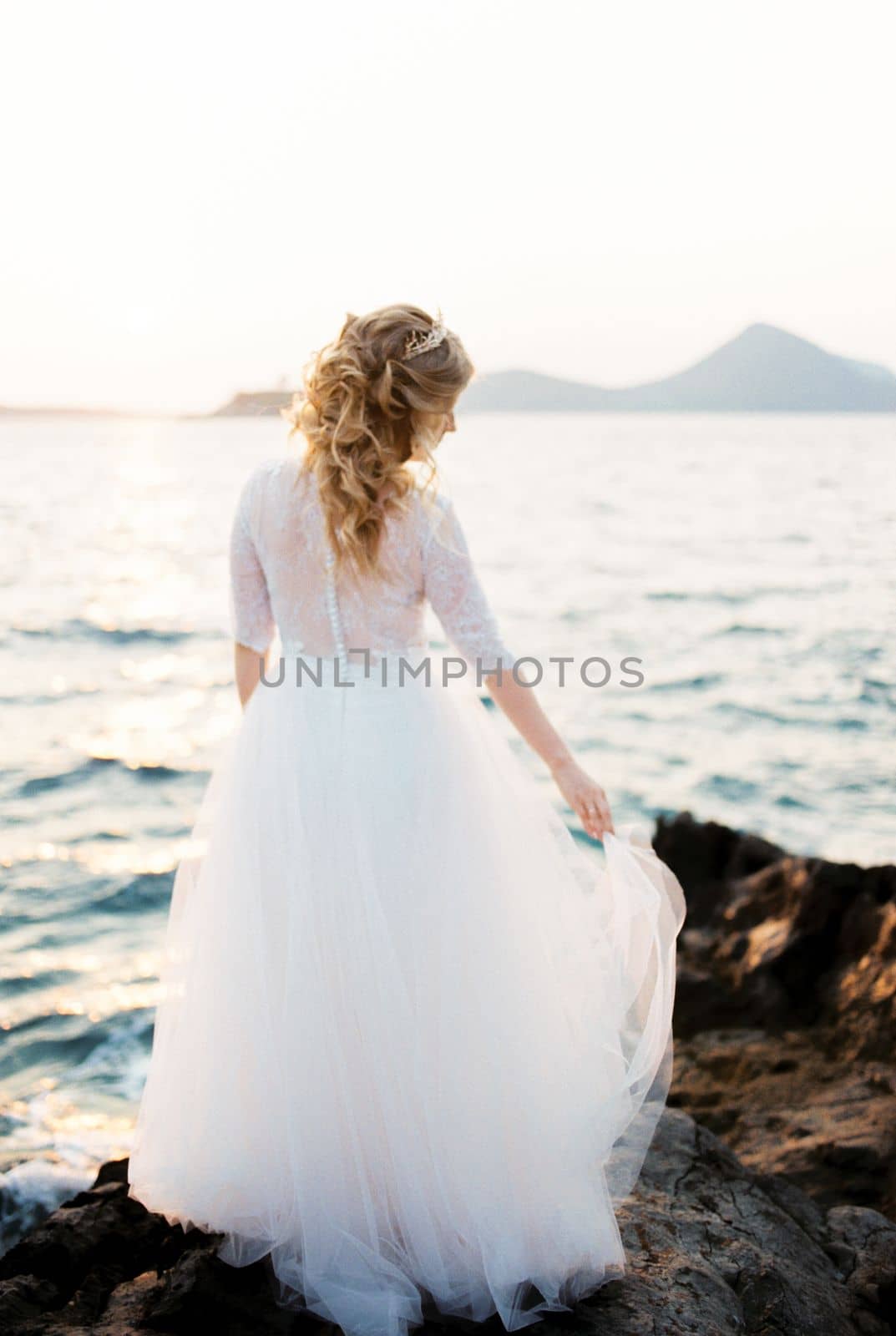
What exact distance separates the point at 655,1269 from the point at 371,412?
1.99 metres

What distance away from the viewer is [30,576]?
1725 centimetres

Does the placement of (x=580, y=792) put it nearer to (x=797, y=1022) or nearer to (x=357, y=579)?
(x=357, y=579)

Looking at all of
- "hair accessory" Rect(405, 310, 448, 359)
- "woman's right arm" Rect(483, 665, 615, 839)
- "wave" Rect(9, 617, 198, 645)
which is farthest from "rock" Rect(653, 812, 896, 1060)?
"wave" Rect(9, 617, 198, 645)

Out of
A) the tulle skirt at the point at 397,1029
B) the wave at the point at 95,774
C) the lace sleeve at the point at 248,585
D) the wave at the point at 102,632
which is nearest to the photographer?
the tulle skirt at the point at 397,1029

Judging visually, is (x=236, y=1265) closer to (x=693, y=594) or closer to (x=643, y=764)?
(x=643, y=764)

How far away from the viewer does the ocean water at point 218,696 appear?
17.1ft

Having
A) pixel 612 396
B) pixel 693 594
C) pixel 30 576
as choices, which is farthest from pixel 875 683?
pixel 612 396

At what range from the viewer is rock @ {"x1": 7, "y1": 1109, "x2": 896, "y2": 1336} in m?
2.32

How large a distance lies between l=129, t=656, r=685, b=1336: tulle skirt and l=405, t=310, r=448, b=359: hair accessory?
70 centimetres

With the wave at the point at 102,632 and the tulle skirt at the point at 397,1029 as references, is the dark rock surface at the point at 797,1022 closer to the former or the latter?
the tulle skirt at the point at 397,1029

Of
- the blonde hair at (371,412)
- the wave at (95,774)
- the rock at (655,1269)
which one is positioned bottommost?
→ the wave at (95,774)

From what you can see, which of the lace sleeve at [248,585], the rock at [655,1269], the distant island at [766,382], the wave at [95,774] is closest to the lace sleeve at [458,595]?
the lace sleeve at [248,585]

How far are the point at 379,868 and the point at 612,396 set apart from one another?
37.5 metres

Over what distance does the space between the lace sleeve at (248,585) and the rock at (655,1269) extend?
1402mm
